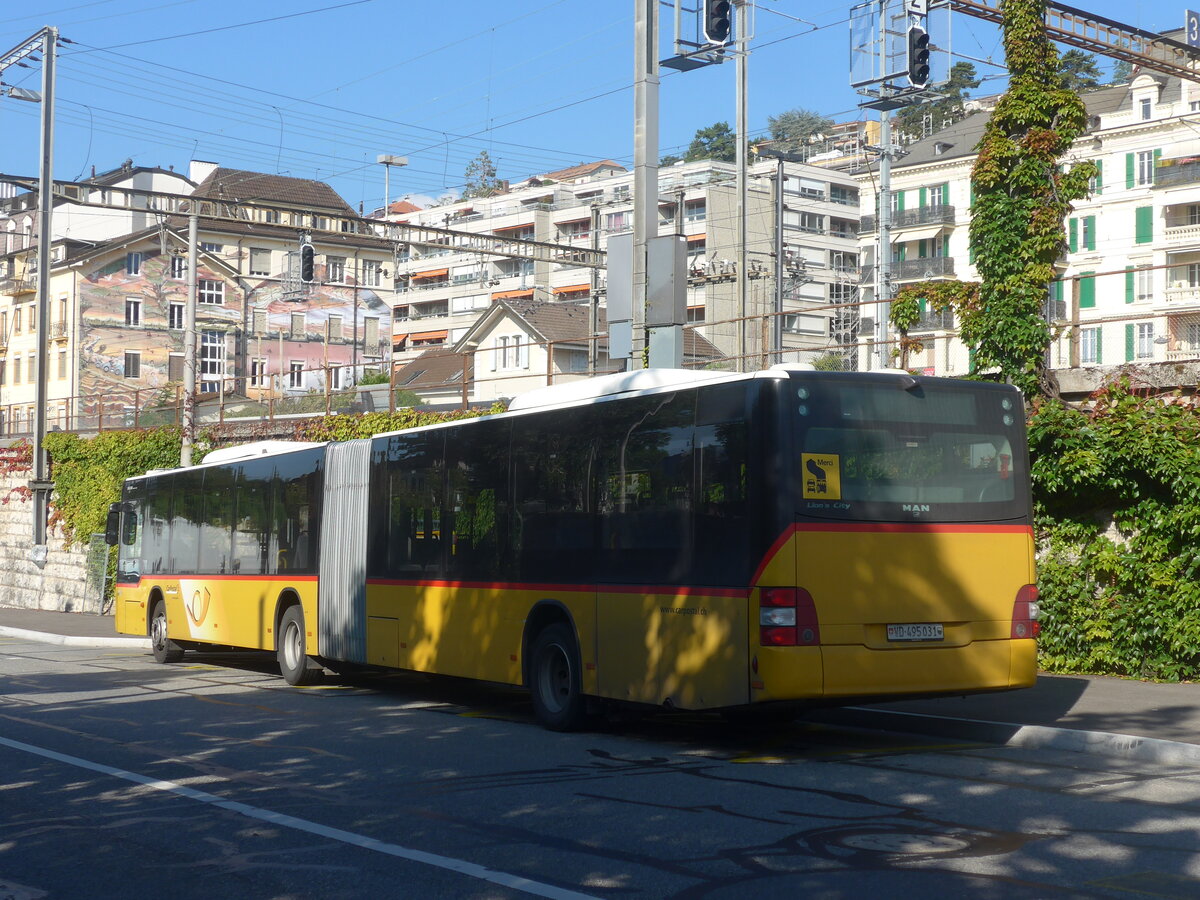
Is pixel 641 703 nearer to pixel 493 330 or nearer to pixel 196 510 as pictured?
pixel 196 510

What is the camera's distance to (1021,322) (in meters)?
17.5

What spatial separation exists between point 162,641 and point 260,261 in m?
74.8

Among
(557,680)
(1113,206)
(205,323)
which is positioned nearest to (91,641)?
(557,680)

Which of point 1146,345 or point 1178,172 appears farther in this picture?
point 1178,172

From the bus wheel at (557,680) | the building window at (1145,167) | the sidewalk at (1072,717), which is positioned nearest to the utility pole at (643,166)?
the bus wheel at (557,680)

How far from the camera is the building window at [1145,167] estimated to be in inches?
2581

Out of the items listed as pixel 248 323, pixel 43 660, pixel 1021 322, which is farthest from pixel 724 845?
pixel 248 323

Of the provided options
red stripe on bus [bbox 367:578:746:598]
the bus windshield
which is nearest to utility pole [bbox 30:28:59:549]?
red stripe on bus [bbox 367:578:746:598]

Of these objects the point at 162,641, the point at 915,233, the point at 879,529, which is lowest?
the point at 162,641

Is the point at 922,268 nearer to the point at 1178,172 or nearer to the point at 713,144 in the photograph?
the point at 1178,172

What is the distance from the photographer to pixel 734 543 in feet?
36.0

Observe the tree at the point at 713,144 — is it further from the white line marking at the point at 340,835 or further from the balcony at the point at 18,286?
the white line marking at the point at 340,835

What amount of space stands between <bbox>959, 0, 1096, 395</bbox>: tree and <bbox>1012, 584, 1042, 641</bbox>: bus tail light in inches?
234

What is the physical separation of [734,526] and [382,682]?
915 cm
